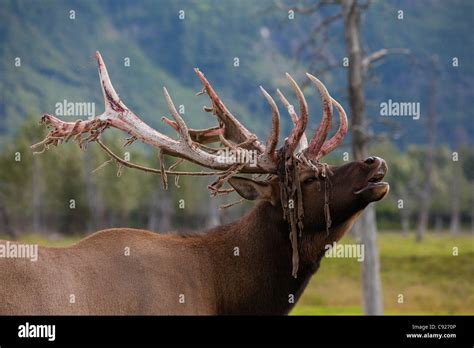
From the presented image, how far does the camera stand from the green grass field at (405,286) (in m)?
28.3

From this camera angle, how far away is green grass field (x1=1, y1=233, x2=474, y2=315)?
2831 cm

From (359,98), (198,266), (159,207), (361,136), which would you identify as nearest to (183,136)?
(198,266)

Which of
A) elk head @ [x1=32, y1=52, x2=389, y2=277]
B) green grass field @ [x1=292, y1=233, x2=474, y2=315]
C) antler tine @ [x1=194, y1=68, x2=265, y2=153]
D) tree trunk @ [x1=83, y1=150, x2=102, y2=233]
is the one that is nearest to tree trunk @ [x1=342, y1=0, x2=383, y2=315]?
green grass field @ [x1=292, y1=233, x2=474, y2=315]

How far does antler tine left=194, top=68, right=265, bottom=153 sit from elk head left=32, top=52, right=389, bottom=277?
5.9 inches

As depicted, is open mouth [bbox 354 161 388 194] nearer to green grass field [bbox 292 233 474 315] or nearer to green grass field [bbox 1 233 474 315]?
green grass field [bbox 1 233 474 315]

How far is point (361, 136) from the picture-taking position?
2330cm

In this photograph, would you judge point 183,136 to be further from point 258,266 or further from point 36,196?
point 36,196

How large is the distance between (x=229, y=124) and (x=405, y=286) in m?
26.2

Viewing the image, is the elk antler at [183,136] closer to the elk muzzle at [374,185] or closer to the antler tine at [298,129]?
the antler tine at [298,129]

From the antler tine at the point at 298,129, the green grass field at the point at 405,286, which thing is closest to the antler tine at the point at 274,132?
the antler tine at the point at 298,129

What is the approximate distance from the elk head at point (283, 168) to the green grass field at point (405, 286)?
14360 mm

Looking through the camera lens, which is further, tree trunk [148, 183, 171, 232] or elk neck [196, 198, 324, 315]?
tree trunk [148, 183, 171, 232]
